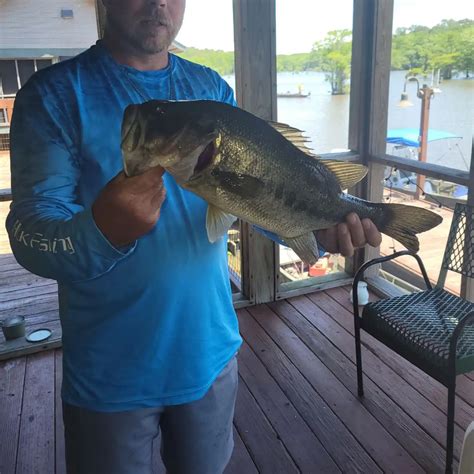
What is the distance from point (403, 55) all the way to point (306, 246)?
2.82m

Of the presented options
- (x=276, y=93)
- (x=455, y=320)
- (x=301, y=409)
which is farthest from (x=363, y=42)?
(x=301, y=409)

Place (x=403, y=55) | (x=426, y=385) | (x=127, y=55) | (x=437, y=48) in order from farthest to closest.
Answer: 1. (x=403, y=55)
2. (x=437, y=48)
3. (x=426, y=385)
4. (x=127, y=55)

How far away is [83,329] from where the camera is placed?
1.12 meters

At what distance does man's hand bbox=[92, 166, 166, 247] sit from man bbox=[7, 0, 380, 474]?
135mm

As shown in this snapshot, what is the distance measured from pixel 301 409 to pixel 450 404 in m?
0.86

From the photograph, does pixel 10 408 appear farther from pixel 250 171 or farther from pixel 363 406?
pixel 250 171

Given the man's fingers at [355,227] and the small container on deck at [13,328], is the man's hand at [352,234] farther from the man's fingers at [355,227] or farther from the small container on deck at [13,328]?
the small container on deck at [13,328]

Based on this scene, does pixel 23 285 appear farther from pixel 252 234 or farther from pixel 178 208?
pixel 178 208

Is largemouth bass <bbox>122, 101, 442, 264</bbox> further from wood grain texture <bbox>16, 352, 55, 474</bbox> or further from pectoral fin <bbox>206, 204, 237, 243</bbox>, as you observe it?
wood grain texture <bbox>16, 352, 55, 474</bbox>

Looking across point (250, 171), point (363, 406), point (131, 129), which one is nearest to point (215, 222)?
point (250, 171)

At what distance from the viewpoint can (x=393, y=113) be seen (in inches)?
146

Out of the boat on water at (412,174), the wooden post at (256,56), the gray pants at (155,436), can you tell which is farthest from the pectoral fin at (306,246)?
the wooden post at (256,56)

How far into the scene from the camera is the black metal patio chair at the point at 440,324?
2.00 metres

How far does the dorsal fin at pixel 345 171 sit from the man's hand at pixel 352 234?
9 cm
